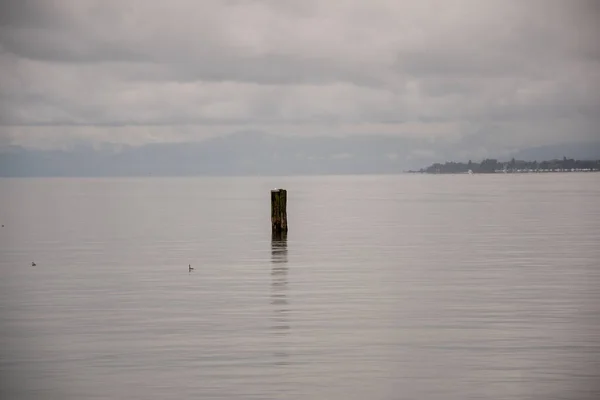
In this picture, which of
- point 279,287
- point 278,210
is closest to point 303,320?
point 279,287

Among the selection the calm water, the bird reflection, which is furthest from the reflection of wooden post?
the calm water

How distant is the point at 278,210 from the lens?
176ft

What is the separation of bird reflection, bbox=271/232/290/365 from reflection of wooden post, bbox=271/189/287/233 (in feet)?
1.33

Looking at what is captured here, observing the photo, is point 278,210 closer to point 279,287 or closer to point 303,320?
point 279,287

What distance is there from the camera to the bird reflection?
80.4 ft

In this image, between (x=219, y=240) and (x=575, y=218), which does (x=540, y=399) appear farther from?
(x=575, y=218)

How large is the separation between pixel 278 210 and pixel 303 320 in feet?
90.8

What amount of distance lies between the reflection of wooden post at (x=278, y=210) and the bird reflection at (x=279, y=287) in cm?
41

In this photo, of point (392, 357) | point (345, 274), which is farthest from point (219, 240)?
point (392, 357)

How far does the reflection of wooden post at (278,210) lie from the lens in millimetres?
51250

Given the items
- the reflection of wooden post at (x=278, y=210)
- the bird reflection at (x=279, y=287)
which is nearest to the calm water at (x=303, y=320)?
the bird reflection at (x=279, y=287)

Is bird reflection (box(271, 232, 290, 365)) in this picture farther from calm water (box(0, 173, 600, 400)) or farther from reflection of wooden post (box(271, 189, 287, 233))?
reflection of wooden post (box(271, 189, 287, 233))

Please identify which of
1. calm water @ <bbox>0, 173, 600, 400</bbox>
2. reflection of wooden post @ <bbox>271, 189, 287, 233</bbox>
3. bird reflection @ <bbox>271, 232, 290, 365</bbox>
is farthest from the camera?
reflection of wooden post @ <bbox>271, 189, 287, 233</bbox>

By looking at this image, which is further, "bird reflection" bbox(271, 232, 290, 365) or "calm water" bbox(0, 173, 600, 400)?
"bird reflection" bbox(271, 232, 290, 365)
